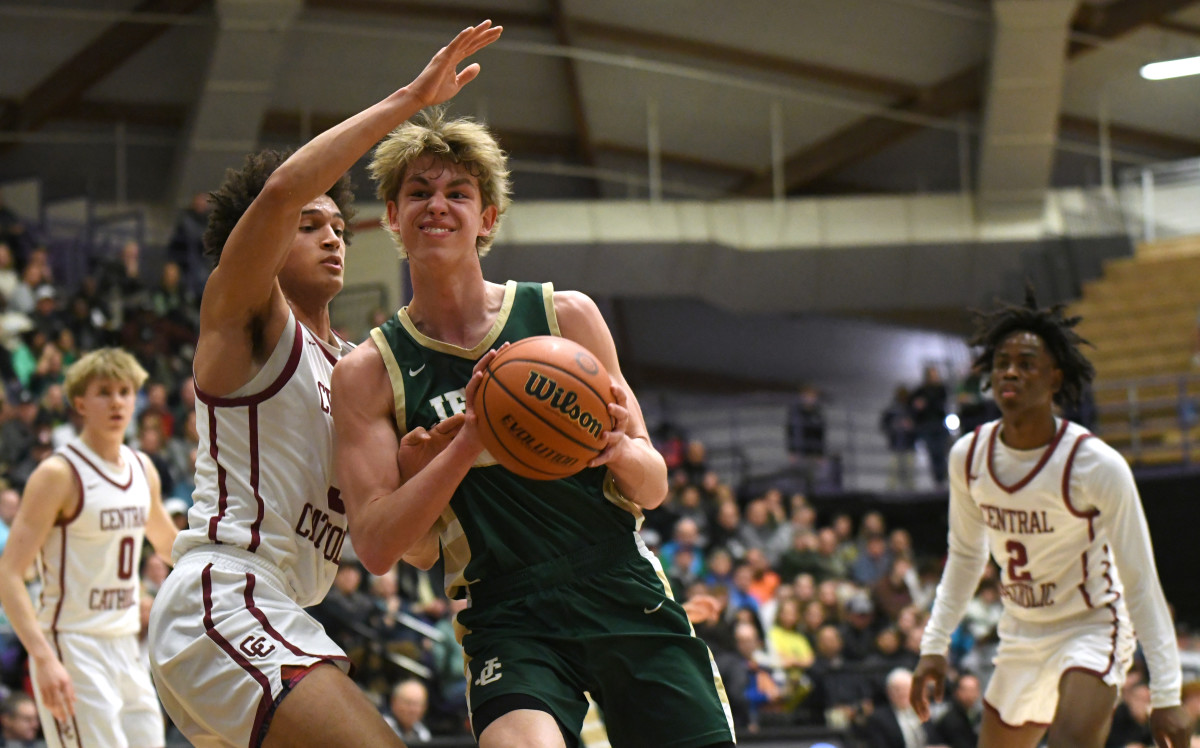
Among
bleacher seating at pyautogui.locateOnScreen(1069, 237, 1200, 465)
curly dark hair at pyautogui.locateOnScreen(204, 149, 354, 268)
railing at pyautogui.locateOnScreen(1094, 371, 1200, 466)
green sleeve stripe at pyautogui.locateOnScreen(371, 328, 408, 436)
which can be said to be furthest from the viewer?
bleacher seating at pyautogui.locateOnScreen(1069, 237, 1200, 465)

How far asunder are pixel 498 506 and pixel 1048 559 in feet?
10.2

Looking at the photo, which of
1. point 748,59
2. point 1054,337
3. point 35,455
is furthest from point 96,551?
point 748,59

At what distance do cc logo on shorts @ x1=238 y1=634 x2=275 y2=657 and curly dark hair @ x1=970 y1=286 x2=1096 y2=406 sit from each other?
145 inches

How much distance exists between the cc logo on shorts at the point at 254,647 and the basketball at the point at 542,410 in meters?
0.78

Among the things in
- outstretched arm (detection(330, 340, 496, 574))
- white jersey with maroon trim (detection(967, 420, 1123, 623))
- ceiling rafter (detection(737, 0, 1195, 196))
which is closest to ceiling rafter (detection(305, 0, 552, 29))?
ceiling rafter (detection(737, 0, 1195, 196))

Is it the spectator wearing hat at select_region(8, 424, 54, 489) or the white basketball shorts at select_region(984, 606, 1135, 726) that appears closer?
the white basketball shorts at select_region(984, 606, 1135, 726)

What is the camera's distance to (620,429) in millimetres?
3432

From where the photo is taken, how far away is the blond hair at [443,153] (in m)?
3.77

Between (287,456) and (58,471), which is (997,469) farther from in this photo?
(58,471)

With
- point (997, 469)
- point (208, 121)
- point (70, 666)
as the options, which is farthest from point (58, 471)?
point (208, 121)

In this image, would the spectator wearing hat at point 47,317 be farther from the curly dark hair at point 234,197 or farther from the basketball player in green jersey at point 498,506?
the basketball player in green jersey at point 498,506

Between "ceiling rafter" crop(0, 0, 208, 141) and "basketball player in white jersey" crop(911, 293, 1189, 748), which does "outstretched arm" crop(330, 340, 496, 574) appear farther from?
"ceiling rafter" crop(0, 0, 208, 141)

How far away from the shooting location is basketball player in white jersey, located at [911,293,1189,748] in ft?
18.3

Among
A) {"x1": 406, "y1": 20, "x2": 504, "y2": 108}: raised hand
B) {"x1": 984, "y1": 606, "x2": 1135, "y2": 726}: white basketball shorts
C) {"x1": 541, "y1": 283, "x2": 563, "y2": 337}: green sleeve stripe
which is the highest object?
{"x1": 406, "y1": 20, "x2": 504, "y2": 108}: raised hand
